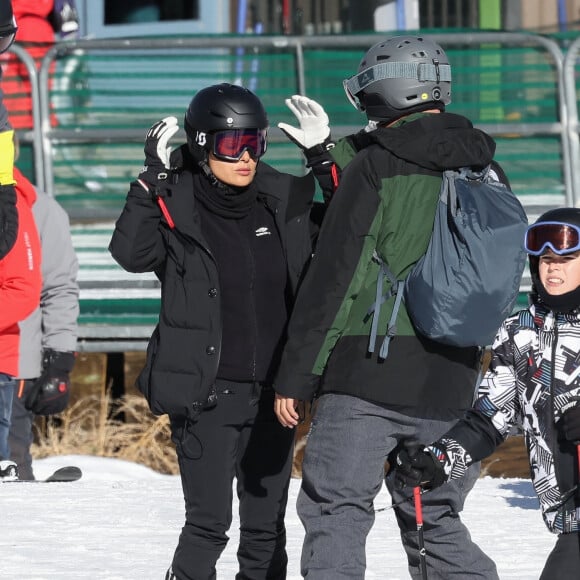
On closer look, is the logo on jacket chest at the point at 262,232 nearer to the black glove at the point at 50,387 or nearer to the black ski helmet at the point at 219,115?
the black ski helmet at the point at 219,115

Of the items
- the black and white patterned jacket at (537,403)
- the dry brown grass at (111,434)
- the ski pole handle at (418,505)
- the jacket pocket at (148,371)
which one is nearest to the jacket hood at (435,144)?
the black and white patterned jacket at (537,403)

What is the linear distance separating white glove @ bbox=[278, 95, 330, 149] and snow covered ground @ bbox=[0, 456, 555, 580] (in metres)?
1.88

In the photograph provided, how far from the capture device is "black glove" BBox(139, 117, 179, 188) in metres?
Result: 5.11

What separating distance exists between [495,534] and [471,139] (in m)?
3.04

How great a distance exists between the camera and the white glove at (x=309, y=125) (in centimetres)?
516

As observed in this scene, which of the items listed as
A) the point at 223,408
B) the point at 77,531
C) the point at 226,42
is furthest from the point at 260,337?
the point at 226,42

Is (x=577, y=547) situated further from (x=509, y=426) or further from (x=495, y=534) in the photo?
(x=495, y=534)

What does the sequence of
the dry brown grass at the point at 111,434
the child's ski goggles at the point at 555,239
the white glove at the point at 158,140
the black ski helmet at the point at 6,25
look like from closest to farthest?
the child's ski goggles at the point at 555,239, the white glove at the point at 158,140, the black ski helmet at the point at 6,25, the dry brown grass at the point at 111,434

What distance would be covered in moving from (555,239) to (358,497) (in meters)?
0.95

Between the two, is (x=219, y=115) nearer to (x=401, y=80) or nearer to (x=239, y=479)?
(x=401, y=80)

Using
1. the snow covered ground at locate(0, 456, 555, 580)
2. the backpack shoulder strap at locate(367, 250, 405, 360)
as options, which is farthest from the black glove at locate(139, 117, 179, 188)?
the snow covered ground at locate(0, 456, 555, 580)

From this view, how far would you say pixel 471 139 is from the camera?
4578mm

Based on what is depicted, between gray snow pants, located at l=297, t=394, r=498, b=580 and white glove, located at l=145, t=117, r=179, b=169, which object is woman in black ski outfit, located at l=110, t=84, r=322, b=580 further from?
gray snow pants, located at l=297, t=394, r=498, b=580

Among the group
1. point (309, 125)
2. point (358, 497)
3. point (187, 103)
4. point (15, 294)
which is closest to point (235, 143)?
point (309, 125)
